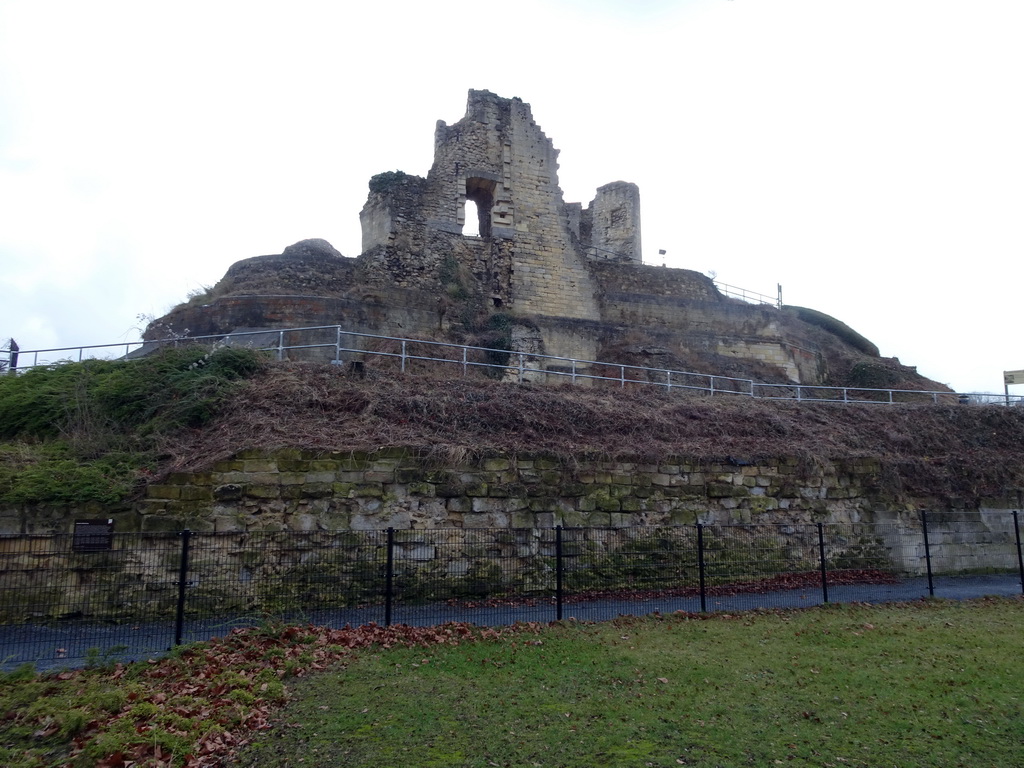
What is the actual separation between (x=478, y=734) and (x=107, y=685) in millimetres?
4094

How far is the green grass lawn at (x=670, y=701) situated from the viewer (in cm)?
638

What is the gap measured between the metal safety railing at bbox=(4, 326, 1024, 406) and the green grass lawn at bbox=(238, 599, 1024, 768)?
29.0ft

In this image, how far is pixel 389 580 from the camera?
10297 millimetres

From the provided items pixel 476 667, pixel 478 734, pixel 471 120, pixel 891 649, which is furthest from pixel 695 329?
pixel 478 734

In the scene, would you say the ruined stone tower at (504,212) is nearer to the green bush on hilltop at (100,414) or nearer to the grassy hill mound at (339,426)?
the grassy hill mound at (339,426)

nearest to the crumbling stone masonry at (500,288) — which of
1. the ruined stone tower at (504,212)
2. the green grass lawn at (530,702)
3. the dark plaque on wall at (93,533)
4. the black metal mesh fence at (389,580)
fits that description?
the ruined stone tower at (504,212)

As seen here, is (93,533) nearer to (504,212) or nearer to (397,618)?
(397,618)

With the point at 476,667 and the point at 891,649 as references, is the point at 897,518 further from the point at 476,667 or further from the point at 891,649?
the point at 476,667

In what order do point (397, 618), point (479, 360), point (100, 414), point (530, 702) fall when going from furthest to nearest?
1. point (479, 360)
2. point (100, 414)
3. point (397, 618)
4. point (530, 702)

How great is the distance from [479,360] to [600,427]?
26.3 feet

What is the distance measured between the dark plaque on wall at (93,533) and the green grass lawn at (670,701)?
196 inches

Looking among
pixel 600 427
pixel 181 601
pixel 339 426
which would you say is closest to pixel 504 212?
pixel 600 427

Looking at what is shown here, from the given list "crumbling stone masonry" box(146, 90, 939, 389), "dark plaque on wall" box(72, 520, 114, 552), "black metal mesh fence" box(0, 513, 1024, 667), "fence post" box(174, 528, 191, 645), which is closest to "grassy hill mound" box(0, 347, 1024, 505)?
"dark plaque on wall" box(72, 520, 114, 552)

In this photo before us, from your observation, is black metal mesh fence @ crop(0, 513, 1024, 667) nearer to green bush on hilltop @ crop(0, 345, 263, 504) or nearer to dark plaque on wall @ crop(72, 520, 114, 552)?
dark plaque on wall @ crop(72, 520, 114, 552)
